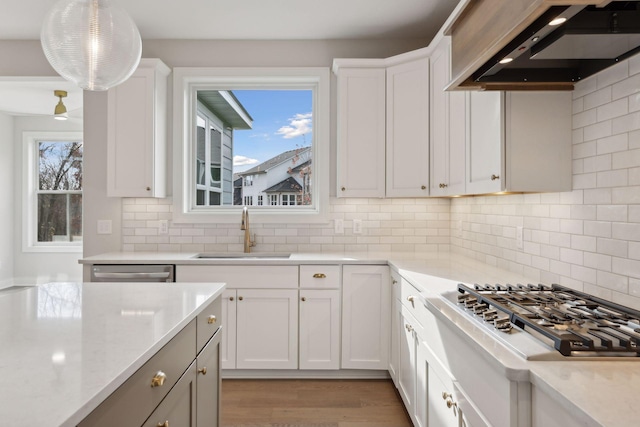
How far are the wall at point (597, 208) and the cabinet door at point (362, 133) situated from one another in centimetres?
115

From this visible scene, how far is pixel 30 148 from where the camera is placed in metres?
6.05

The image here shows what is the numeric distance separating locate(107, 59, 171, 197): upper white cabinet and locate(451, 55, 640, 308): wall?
262 centimetres

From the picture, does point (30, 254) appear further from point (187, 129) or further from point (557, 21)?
point (557, 21)

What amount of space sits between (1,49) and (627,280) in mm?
4568

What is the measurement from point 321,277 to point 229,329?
749 mm

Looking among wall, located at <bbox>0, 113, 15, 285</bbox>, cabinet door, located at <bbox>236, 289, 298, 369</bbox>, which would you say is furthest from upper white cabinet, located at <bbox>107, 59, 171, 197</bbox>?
wall, located at <bbox>0, 113, 15, 285</bbox>

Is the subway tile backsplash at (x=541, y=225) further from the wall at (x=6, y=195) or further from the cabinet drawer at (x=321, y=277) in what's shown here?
the wall at (x=6, y=195)

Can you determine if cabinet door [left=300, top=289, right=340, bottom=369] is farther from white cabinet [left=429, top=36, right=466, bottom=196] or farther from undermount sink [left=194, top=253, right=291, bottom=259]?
white cabinet [left=429, top=36, right=466, bottom=196]

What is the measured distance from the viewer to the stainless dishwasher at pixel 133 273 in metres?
2.84

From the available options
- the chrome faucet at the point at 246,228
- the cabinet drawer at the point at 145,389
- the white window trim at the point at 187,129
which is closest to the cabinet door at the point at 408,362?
the cabinet drawer at the point at 145,389

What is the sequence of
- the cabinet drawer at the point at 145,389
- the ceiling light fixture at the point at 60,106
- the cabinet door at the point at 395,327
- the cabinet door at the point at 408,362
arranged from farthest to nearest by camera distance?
the ceiling light fixture at the point at 60,106 < the cabinet door at the point at 395,327 < the cabinet door at the point at 408,362 < the cabinet drawer at the point at 145,389

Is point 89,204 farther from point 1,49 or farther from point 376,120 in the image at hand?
point 376,120

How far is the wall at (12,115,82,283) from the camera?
6.01m

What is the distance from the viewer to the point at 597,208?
1.67 metres
